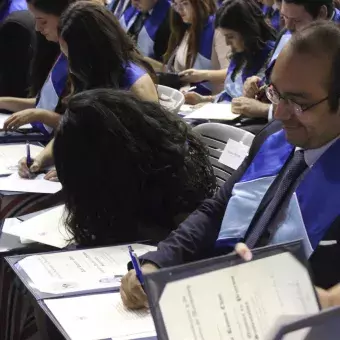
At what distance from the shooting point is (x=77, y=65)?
2389 mm

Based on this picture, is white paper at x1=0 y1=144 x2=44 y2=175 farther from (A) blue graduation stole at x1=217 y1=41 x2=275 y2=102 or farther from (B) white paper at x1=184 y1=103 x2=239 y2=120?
(A) blue graduation stole at x1=217 y1=41 x2=275 y2=102

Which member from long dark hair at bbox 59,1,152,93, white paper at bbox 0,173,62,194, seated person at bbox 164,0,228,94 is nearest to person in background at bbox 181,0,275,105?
seated person at bbox 164,0,228,94

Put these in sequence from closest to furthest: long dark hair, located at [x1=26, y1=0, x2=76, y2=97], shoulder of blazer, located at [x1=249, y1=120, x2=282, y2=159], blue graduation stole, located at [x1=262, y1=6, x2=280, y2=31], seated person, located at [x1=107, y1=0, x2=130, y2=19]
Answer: shoulder of blazer, located at [x1=249, y1=120, x2=282, y2=159], long dark hair, located at [x1=26, y1=0, x2=76, y2=97], blue graduation stole, located at [x1=262, y1=6, x2=280, y2=31], seated person, located at [x1=107, y1=0, x2=130, y2=19]

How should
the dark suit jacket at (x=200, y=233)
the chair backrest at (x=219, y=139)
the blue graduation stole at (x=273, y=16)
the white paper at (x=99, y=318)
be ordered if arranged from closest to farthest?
1. the white paper at (x=99, y=318)
2. the dark suit jacket at (x=200, y=233)
3. the chair backrest at (x=219, y=139)
4. the blue graduation stole at (x=273, y=16)

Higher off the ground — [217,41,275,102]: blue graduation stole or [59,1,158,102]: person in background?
[59,1,158,102]: person in background

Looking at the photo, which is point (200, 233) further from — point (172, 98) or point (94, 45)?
point (172, 98)

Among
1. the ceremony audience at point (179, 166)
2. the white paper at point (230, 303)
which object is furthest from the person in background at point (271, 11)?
the white paper at point (230, 303)

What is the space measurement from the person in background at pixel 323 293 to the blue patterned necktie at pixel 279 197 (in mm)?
322

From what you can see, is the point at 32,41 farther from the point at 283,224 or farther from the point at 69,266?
the point at 283,224

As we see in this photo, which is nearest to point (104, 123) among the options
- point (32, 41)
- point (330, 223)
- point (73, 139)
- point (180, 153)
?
point (73, 139)

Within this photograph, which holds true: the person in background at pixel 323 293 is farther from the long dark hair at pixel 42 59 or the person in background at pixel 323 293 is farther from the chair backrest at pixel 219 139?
the long dark hair at pixel 42 59

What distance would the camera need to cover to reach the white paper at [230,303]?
0.81m

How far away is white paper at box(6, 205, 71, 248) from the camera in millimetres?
1703

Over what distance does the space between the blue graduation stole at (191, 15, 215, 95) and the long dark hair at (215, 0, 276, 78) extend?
0.63 meters
